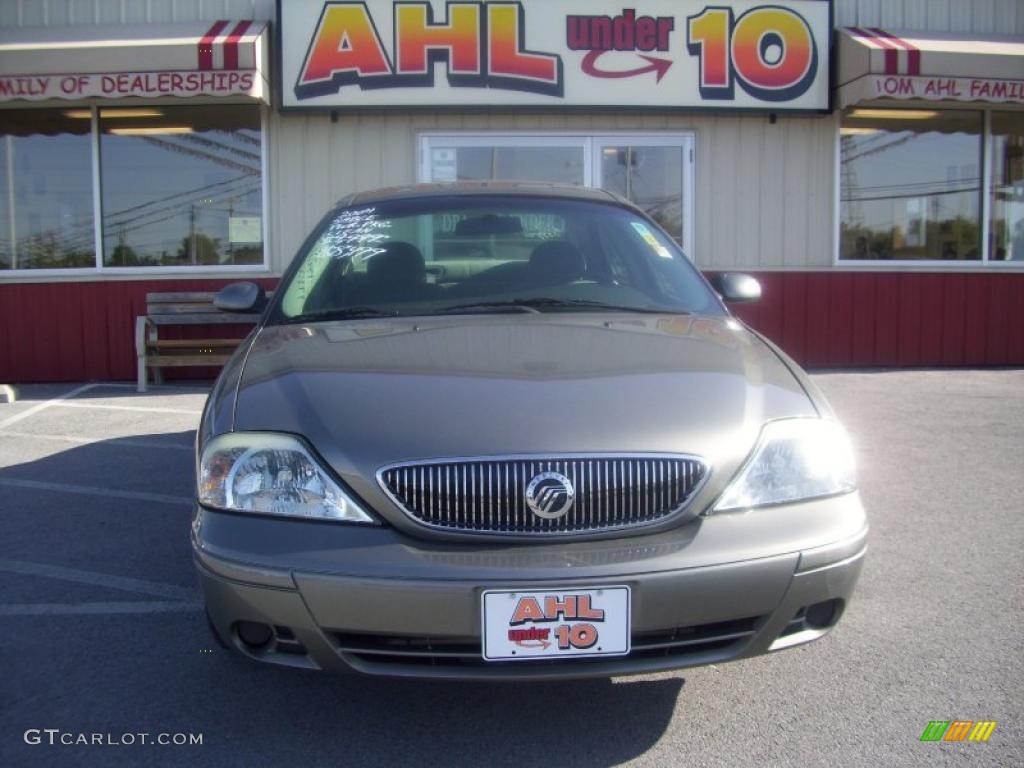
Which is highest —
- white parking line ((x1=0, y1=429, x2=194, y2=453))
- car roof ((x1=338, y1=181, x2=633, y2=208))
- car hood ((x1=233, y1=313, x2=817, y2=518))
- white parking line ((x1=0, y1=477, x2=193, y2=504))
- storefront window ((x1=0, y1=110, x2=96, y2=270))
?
storefront window ((x1=0, y1=110, x2=96, y2=270))

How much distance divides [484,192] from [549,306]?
896 mm

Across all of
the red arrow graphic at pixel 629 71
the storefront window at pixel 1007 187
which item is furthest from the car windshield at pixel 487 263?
the storefront window at pixel 1007 187

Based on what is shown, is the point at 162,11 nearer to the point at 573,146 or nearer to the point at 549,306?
the point at 573,146

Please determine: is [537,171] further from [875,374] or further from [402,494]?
[402,494]

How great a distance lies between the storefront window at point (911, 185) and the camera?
970cm

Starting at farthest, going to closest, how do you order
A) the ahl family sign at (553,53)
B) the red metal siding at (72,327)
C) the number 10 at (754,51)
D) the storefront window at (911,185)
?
1. the storefront window at (911,185)
2. the red metal siding at (72,327)
3. the number 10 at (754,51)
4. the ahl family sign at (553,53)

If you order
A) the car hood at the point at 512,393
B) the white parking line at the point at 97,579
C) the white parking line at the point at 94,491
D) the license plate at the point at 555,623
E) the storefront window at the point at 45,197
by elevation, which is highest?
the storefront window at the point at 45,197

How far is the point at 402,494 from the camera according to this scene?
2.21 metres

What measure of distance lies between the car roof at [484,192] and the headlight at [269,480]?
6.02 ft

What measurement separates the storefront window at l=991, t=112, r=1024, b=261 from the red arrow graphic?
12.4 ft

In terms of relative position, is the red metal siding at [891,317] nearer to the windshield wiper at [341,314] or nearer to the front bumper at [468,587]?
the windshield wiper at [341,314]

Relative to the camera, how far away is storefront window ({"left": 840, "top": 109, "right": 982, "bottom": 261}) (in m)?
9.70

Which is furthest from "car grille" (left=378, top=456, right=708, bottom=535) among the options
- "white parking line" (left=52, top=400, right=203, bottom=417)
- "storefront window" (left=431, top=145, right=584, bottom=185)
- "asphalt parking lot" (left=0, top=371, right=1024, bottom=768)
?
"storefront window" (left=431, top=145, right=584, bottom=185)

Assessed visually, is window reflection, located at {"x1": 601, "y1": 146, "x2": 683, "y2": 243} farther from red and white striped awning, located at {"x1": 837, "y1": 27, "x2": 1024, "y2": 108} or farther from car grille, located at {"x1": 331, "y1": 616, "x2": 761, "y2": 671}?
car grille, located at {"x1": 331, "y1": 616, "x2": 761, "y2": 671}
